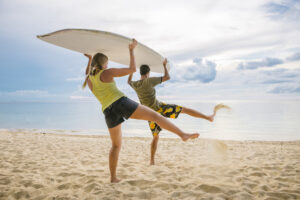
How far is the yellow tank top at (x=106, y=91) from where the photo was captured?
2.74 meters

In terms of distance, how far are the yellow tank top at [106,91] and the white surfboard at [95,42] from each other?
761mm

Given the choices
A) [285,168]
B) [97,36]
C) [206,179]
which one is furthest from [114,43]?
[285,168]

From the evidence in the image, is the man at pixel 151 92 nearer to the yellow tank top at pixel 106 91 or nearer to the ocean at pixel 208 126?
the yellow tank top at pixel 106 91

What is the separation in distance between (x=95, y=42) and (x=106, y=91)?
1030 millimetres

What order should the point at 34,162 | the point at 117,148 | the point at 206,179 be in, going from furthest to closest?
1. the point at 34,162
2. the point at 206,179
3. the point at 117,148

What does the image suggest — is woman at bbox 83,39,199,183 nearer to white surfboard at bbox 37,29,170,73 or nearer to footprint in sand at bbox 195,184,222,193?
white surfboard at bbox 37,29,170,73

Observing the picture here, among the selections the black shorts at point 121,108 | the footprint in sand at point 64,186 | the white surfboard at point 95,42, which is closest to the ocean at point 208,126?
the white surfboard at point 95,42

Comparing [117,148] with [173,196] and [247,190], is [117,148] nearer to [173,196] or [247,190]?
[173,196]

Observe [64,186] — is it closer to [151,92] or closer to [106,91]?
[106,91]

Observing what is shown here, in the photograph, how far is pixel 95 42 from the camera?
333 centimetres

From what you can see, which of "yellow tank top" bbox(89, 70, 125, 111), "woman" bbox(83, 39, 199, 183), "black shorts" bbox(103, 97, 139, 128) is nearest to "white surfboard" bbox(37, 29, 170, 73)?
"woman" bbox(83, 39, 199, 183)

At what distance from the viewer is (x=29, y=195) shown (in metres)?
2.86

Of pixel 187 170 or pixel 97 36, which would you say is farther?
pixel 187 170

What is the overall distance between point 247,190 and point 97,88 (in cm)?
253
